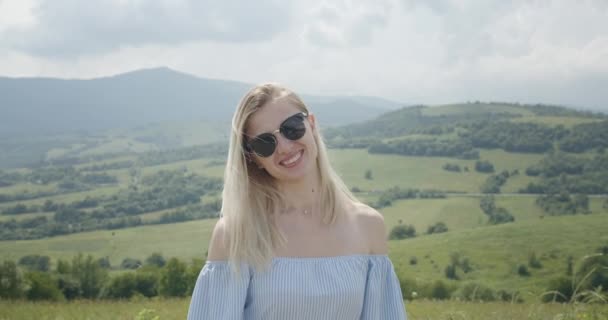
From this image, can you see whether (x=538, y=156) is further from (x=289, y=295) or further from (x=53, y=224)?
(x=289, y=295)

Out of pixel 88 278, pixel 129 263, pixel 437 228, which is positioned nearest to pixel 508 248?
pixel 437 228

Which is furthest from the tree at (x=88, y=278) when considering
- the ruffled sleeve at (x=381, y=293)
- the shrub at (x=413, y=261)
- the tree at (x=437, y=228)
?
the tree at (x=437, y=228)

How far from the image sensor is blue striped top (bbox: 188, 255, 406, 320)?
9.44 feet

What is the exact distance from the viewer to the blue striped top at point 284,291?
2.88m

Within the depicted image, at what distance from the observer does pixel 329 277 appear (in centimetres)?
301

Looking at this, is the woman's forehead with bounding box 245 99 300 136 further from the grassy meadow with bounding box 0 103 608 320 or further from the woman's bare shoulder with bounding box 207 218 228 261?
the grassy meadow with bounding box 0 103 608 320

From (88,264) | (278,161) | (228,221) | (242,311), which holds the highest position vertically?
(278,161)

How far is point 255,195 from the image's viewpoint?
3197mm

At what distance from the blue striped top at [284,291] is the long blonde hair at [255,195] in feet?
0.33

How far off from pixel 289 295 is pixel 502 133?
469ft

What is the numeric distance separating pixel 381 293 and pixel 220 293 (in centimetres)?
97

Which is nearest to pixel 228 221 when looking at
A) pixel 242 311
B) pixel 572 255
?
pixel 242 311

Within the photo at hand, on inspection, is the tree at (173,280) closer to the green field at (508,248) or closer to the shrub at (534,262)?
the green field at (508,248)

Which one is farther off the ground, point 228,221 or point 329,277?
point 228,221
